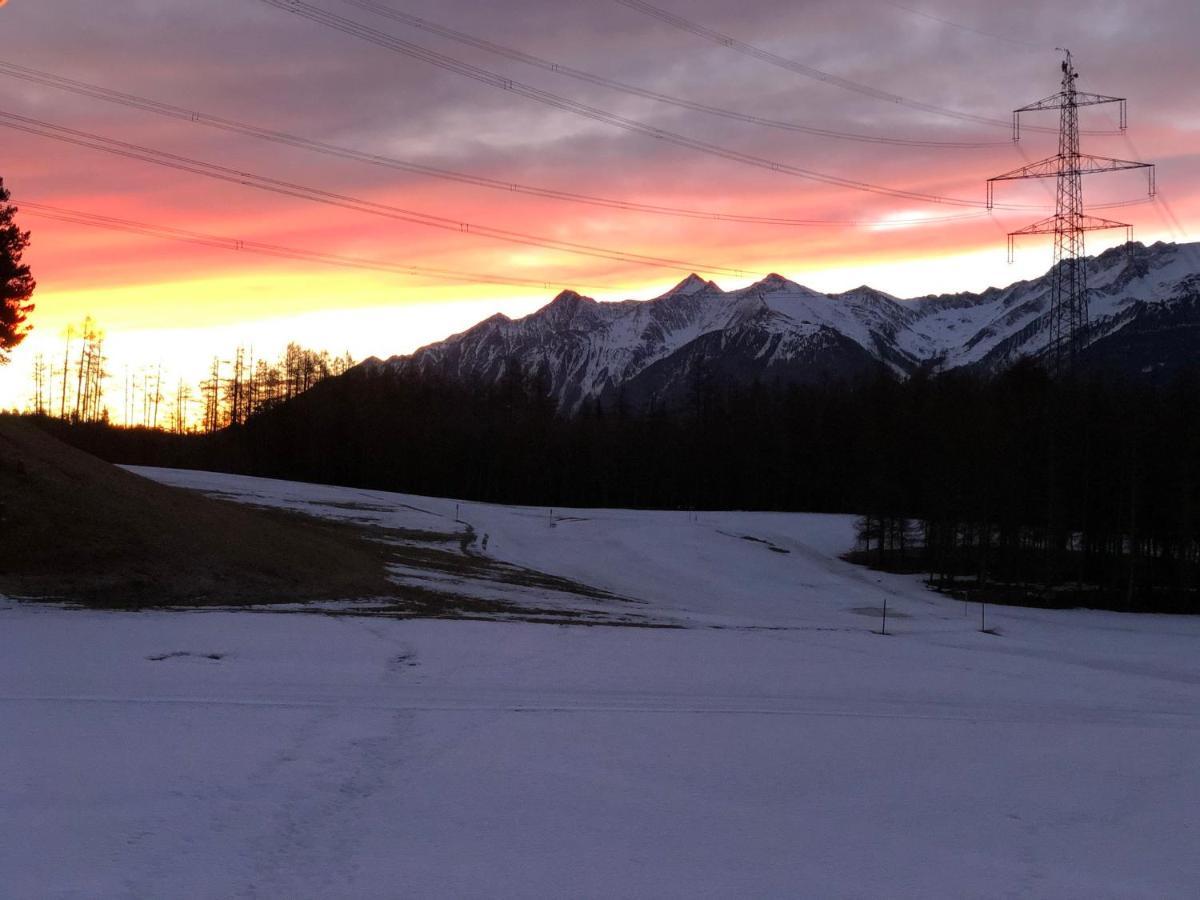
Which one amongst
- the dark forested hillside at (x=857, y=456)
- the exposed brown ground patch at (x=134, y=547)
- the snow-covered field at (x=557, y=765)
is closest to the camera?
the snow-covered field at (x=557, y=765)

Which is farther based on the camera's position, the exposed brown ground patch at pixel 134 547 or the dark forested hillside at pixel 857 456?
the dark forested hillside at pixel 857 456

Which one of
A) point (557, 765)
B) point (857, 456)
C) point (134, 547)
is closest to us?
point (557, 765)

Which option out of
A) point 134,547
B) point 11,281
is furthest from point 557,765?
point 11,281

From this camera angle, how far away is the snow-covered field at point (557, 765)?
870cm

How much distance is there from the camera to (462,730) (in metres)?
13.0

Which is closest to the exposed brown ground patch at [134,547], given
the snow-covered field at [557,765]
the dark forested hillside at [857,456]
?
the snow-covered field at [557,765]

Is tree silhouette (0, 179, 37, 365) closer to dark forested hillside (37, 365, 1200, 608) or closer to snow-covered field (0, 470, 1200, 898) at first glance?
snow-covered field (0, 470, 1200, 898)

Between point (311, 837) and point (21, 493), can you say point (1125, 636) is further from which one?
point (21, 493)

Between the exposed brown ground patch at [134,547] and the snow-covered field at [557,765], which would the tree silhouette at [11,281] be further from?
the snow-covered field at [557,765]

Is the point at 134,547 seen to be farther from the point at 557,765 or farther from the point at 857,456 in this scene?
the point at 857,456

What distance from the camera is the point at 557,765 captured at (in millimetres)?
11750

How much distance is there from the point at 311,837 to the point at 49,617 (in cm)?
1533

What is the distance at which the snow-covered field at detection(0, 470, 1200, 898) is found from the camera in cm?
870

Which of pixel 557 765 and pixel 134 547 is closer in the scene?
pixel 557 765
